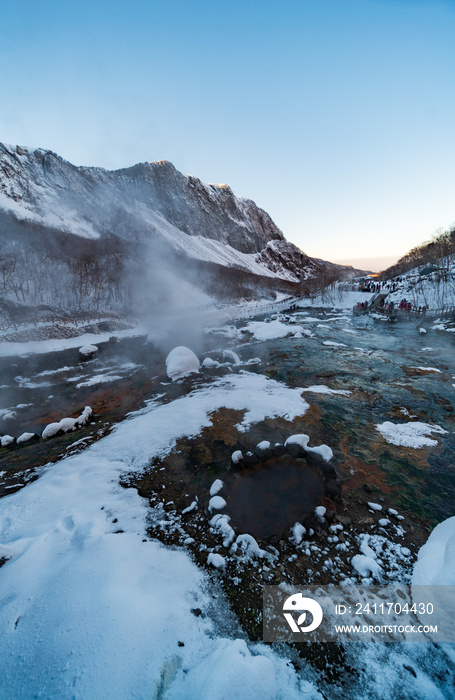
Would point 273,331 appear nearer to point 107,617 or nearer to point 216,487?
point 216,487

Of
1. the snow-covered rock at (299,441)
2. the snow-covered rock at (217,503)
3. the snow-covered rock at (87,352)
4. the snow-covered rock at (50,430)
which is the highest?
the snow-covered rock at (87,352)

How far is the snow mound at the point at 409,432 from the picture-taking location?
21.9 ft

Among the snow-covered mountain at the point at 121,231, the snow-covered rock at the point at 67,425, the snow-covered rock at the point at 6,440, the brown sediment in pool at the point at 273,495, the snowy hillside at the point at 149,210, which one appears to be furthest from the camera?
the snowy hillside at the point at 149,210

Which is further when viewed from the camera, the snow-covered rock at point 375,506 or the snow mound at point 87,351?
the snow mound at point 87,351

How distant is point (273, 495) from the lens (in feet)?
16.3

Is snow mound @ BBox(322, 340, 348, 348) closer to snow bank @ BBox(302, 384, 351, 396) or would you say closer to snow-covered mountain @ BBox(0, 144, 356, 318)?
snow bank @ BBox(302, 384, 351, 396)

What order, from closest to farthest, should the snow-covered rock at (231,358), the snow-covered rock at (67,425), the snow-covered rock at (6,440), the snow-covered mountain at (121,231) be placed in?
the snow-covered rock at (6,440) < the snow-covered rock at (67,425) < the snow-covered rock at (231,358) < the snow-covered mountain at (121,231)

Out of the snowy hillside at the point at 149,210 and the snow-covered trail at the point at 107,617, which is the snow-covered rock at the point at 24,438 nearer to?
the snow-covered trail at the point at 107,617

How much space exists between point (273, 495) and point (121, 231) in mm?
81719

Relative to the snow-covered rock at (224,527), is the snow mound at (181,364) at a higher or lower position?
higher

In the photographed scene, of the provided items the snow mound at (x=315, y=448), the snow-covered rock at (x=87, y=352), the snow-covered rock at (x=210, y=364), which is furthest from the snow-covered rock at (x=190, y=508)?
the snow-covered rock at (x=87, y=352)

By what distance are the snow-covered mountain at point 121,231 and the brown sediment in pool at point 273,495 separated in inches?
1324

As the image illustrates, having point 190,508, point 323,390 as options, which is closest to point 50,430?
point 190,508

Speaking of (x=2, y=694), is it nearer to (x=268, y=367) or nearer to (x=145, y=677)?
(x=145, y=677)
